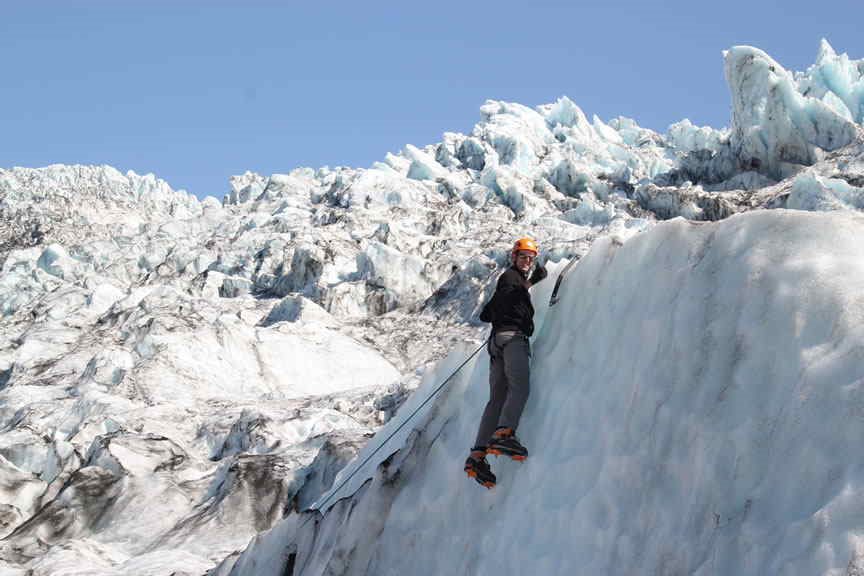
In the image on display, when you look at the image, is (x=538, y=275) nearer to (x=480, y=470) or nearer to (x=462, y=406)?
(x=462, y=406)

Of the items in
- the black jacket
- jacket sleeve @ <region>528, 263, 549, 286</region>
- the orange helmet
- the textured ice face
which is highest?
the textured ice face

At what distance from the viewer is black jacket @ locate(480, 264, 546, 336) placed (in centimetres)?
577

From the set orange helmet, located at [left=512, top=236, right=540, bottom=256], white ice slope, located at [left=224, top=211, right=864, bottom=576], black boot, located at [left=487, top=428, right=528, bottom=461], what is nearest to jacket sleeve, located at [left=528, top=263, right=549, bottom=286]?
white ice slope, located at [left=224, top=211, right=864, bottom=576]

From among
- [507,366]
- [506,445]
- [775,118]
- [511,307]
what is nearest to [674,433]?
[506,445]

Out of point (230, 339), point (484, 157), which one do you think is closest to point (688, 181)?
point (484, 157)

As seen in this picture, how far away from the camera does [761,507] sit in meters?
3.43

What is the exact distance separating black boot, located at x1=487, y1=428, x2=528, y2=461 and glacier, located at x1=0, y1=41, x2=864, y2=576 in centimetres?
16

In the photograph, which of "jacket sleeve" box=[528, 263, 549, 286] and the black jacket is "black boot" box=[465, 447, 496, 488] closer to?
the black jacket

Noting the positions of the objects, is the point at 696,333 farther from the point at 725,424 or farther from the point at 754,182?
the point at 754,182

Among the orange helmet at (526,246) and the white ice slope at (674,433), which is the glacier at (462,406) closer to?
the white ice slope at (674,433)

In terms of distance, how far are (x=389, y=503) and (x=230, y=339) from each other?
23274mm

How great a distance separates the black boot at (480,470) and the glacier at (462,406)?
5.4 inches

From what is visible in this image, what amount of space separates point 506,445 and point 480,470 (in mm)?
348

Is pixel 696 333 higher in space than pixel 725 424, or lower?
higher
